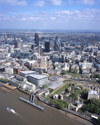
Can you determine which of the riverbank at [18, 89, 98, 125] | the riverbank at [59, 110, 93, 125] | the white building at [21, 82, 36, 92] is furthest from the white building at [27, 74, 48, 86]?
the riverbank at [59, 110, 93, 125]

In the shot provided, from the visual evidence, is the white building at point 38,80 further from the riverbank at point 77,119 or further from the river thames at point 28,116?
the riverbank at point 77,119

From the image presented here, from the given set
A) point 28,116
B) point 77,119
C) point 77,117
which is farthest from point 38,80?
point 77,119

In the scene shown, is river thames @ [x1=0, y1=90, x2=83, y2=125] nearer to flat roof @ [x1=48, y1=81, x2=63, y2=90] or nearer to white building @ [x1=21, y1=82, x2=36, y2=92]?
white building @ [x1=21, y1=82, x2=36, y2=92]

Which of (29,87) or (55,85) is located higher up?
(29,87)

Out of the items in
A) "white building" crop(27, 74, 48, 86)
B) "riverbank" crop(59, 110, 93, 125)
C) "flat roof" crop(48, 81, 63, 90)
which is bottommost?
"riverbank" crop(59, 110, 93, 125)

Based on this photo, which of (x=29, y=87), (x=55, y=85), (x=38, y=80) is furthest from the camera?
(x=55, y=85)

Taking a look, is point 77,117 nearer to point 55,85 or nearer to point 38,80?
point 55,85

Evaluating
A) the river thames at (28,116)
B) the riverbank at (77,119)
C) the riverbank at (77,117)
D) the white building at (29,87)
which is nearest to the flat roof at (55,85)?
the white building at (29,87)

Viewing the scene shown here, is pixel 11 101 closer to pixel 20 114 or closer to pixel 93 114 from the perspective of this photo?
pixel 20 114
